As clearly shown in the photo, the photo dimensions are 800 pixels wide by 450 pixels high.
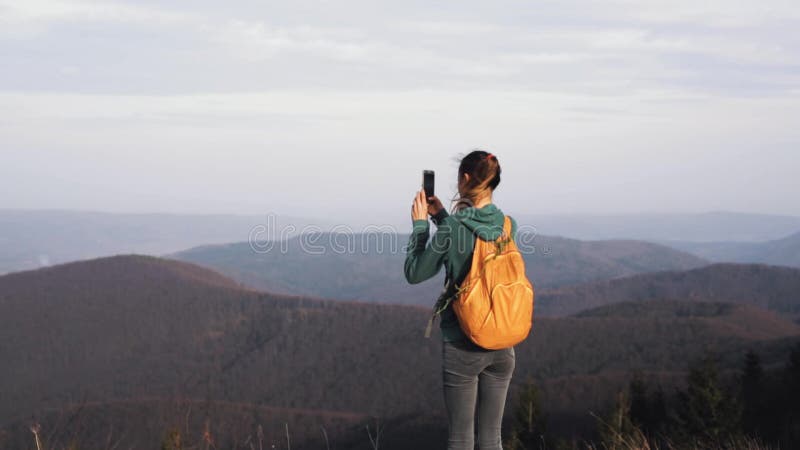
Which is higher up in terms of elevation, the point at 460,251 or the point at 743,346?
the point at 460,251

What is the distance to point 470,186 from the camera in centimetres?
690

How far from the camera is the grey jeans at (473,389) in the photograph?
22.4 ft

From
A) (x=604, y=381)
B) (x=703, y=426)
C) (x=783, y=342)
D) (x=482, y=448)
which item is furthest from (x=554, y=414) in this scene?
(x=482, y=448)

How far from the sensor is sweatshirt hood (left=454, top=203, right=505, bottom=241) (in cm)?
670

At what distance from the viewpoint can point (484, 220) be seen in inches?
269

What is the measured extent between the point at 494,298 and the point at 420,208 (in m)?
0.96

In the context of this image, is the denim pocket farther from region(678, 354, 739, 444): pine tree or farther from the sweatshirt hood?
region(678, 354, 739, 444): pine tree

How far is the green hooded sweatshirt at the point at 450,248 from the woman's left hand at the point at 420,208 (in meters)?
0.05

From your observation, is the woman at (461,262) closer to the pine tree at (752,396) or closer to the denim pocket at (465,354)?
the denim pocket at (465,354)

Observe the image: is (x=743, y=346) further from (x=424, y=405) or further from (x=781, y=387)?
(x=781, y=387)

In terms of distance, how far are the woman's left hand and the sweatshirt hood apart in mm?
256

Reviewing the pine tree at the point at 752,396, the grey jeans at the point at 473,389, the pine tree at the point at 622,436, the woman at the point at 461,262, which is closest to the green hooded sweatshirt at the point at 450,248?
the woman at the point at 461,262

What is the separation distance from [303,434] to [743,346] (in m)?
75.5

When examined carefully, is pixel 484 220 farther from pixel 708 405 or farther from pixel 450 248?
pixel 708 405
